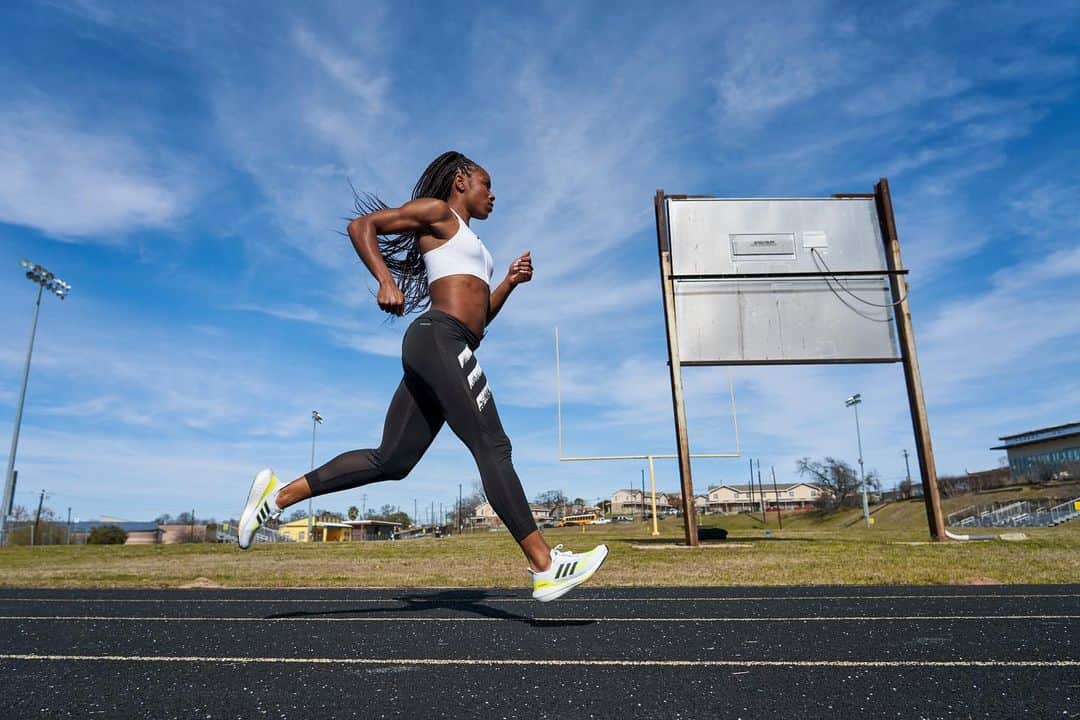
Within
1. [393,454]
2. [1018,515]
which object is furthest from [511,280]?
[1018,515]

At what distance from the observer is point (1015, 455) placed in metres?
56.4

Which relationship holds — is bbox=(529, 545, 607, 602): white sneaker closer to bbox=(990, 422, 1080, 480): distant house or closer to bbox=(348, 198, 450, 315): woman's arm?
bbox=(348, 198, 450, 315): woman's arm

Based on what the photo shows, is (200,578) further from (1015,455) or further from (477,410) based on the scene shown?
(1015,455)

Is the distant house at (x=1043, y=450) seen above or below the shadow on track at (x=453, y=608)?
above

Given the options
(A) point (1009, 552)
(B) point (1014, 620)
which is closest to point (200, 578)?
(B) point (1014, 620)

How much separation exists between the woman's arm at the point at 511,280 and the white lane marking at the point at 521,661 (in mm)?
1647

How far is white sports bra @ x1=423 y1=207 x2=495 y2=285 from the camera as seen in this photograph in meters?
3.07

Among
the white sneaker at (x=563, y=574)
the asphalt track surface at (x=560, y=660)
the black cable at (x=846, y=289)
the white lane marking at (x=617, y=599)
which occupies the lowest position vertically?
the white lane marking at (x=617, y=599)

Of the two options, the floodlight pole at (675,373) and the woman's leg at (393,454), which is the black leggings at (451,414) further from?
the floodlight pole at (675,373)

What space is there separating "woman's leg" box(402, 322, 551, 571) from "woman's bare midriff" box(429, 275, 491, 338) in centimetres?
12

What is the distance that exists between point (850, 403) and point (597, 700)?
170 feet

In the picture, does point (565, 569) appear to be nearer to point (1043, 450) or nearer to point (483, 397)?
point (483, 397)

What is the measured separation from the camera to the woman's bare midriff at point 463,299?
299 cm

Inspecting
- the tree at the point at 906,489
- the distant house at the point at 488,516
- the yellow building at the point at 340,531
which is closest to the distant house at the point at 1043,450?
the tree at the point at 906,489
